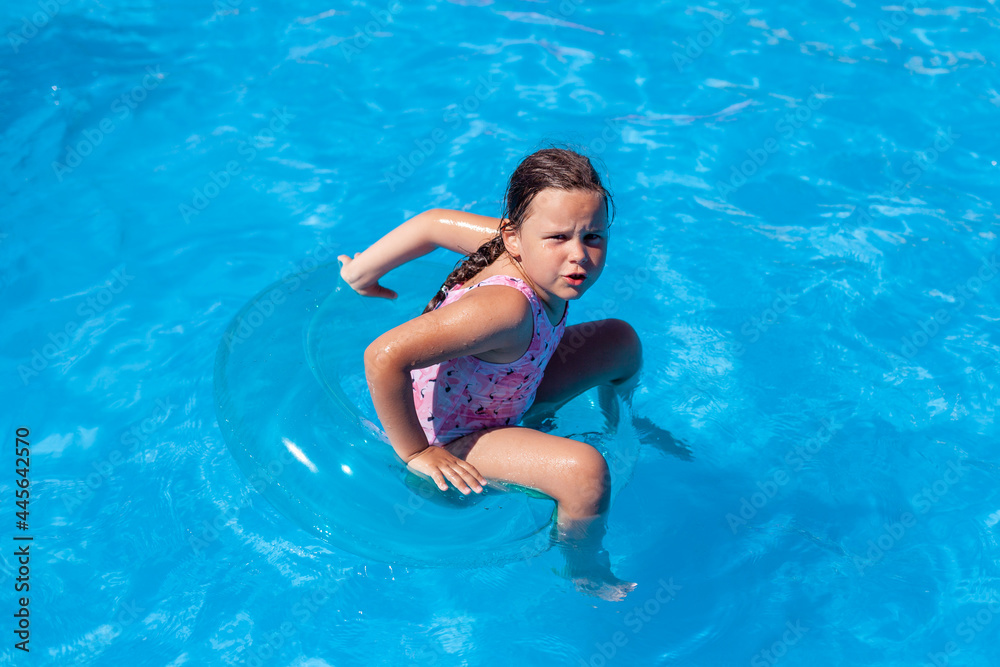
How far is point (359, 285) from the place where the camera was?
130 inches

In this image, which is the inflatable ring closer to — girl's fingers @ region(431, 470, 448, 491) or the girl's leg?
girl's fingers @ region(431, 470, 448, 491)

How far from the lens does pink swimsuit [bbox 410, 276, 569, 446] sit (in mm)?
2795

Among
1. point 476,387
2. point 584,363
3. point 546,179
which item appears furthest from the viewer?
point 584,363

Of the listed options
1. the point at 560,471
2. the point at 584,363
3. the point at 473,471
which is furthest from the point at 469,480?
the point at 584,363

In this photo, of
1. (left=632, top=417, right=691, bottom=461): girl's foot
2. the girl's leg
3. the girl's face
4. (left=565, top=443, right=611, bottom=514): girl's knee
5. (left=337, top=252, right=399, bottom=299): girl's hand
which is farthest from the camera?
(left=632, top=417, right=691, bottom=461): girl's foot

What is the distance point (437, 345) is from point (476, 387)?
433mm

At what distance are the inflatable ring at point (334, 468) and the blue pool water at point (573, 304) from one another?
1.45 ft

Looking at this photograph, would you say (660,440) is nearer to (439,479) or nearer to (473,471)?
(473,471)

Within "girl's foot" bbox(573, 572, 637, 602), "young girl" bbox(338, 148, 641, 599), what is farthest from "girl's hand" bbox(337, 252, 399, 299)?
"girl's foot" bbox(573, 572, 637, 602)

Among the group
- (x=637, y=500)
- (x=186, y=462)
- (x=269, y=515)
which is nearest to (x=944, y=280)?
(x=637, y=500)

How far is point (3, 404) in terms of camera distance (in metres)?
3.75

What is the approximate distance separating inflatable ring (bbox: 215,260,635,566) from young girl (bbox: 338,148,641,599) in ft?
0.50

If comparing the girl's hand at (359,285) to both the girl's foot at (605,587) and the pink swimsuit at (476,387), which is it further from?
the girl's foot at (605,587)

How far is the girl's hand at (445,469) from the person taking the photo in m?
2.68
